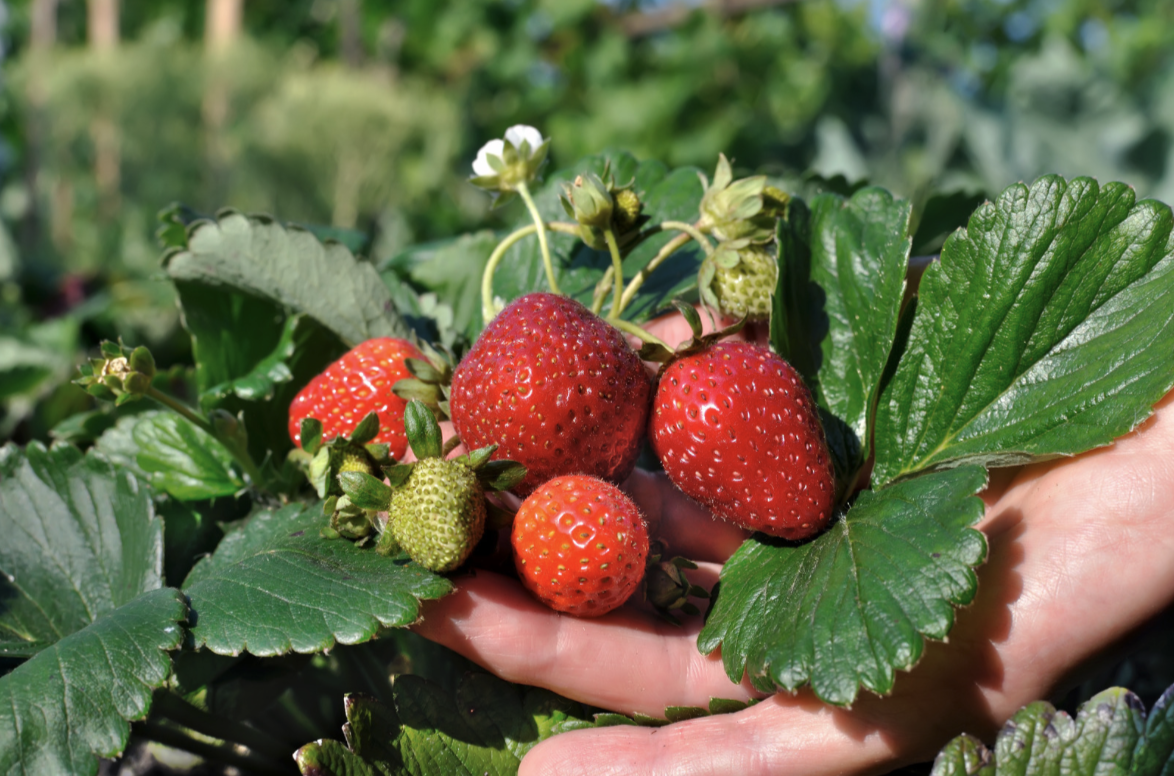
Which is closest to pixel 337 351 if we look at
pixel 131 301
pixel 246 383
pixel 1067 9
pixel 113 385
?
pixel 246 383

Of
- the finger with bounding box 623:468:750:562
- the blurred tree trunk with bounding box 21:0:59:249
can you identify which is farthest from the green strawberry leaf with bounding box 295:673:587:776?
the blurred tree trunk with bounding box 21:0:59:249

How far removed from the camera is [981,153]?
8.05ft

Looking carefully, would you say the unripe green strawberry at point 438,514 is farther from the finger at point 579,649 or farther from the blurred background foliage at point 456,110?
the blurred background foliage at point 456,110

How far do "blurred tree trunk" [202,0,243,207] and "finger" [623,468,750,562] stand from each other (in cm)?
597

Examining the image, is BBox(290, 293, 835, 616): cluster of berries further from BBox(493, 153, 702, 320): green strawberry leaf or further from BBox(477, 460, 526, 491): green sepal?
BBox(493, 153, 702, 320): green strawberry leaf

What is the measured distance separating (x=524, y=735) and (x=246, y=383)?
0.43 metres

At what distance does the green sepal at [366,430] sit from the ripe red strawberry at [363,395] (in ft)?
0.15

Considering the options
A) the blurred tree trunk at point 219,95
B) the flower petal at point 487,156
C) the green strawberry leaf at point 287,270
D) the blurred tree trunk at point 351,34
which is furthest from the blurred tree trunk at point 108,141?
the flower petal at point 487,156

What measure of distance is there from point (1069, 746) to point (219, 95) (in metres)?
6.66

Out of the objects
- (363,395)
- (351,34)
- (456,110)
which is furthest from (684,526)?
(351,34)

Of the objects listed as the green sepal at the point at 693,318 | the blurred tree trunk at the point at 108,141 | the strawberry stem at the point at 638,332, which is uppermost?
the green sepal at the point at 693,318

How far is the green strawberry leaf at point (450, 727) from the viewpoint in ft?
2.33

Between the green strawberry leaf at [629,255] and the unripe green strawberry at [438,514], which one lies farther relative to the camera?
the green strawberry leaf at [629,255]

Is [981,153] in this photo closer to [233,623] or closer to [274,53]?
[233,623]
